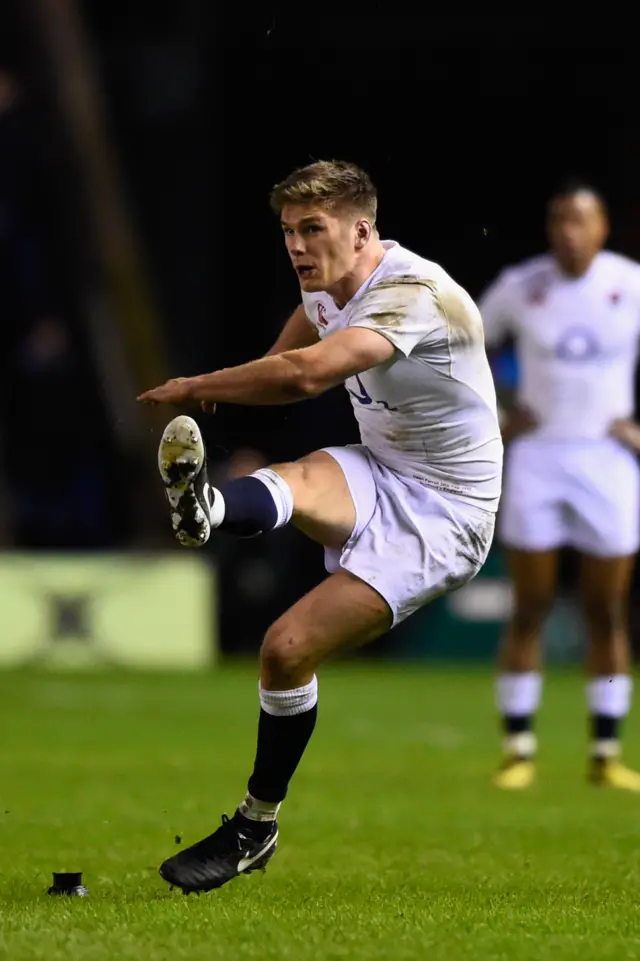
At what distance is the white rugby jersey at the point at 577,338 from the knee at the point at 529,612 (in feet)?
2.51

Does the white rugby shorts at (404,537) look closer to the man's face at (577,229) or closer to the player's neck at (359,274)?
the player's neck at (359,274)

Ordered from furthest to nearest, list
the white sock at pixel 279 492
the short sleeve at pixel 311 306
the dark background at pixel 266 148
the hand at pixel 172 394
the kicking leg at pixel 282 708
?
the dark background at pixel 266 148
the short sleeve at pixel 311 306
the kicking leg at pixel 282 708
the white sock at pixel 279 492
the hand at pixel 172 394

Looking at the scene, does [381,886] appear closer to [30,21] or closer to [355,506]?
[355,506]

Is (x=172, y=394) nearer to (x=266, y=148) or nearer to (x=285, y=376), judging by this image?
(x=285, y=376)

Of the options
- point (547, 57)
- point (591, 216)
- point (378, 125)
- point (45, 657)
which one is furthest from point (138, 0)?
point (591, 216)

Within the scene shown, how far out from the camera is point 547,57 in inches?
667

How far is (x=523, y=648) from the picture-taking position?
30.0 ft

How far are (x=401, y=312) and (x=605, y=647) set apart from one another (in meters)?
4.02

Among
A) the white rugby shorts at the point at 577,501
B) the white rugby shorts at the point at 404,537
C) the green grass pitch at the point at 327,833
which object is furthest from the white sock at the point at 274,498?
the white rugby shorts at the point at 577,501

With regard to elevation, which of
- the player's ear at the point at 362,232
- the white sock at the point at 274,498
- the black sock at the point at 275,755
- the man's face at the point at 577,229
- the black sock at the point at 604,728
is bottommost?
the black sock at the point at 604,728

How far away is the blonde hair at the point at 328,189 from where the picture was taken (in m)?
5.50

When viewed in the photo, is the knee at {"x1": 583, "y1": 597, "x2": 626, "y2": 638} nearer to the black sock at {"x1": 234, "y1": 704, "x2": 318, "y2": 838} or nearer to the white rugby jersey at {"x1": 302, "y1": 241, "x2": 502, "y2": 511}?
the white rugby jersey at {"x1": 302, "y1": 241, "x2": 502, "y2": 511}

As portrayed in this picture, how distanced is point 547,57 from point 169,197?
3.57 metres

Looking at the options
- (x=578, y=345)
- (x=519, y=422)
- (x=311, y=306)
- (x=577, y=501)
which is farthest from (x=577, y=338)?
(x=311, y=306)
